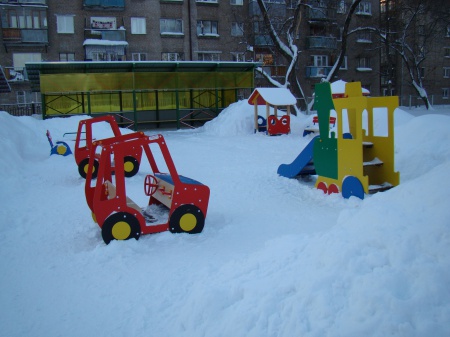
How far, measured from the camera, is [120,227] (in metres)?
5.64

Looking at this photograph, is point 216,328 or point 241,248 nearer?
point 216,328

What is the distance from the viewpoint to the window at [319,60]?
Answer: 42.4 metres

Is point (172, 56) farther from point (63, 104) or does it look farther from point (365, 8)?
point (365, 8)

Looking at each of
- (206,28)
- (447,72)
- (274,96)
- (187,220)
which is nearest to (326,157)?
(187,220)

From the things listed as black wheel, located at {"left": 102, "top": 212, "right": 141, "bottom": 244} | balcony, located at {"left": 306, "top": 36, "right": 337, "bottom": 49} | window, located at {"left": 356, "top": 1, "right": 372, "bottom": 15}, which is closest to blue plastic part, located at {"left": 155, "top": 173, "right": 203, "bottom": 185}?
black wheel, located at {"left": 102, "top": 212, "right": 141, "bottom": 244}

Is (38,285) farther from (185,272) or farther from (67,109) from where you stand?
(67,109)

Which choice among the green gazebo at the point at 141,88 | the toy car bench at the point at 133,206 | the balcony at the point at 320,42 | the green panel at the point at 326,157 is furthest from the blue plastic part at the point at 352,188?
the balcony at the point at 320,42

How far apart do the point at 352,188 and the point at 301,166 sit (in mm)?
1896

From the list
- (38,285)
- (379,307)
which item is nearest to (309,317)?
(379,307)

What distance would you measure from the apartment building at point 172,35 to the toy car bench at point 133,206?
2539 cm

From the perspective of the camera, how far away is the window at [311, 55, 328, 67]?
4244cm

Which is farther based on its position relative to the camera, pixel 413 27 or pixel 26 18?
pixel 413 27

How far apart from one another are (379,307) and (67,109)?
26.2m

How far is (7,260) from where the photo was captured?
5324mm
